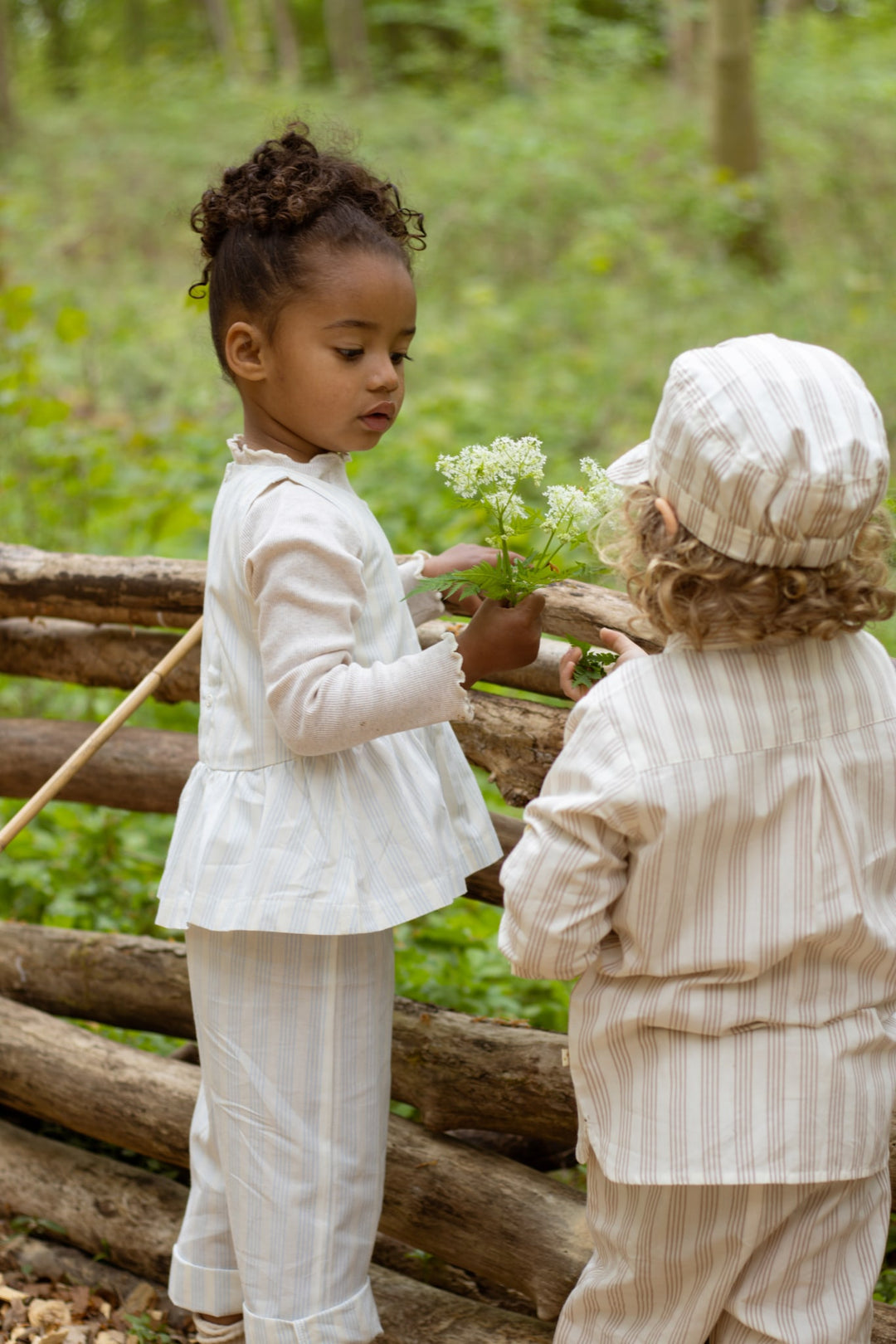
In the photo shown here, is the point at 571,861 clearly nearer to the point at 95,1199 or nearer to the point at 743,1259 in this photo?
the point at 743,1259

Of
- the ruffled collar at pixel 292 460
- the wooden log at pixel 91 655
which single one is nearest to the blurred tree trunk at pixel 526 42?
the wooden log at pixel 91 655

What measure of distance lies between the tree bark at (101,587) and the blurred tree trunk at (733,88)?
819 centimetres

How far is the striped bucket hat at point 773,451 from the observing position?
153cm

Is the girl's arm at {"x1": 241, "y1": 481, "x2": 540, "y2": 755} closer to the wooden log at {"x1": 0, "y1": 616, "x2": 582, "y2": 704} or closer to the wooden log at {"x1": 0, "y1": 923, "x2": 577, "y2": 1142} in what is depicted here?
the wooden log at {"x1": 0, "y1": 923, "x2": 577, "y2": 1142}

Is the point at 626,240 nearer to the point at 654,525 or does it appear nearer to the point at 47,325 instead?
the point at 47,325

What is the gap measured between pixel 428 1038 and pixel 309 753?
106 centimetres

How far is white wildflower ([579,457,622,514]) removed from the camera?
187 cm

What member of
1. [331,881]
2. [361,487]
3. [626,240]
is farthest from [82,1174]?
[626,240]

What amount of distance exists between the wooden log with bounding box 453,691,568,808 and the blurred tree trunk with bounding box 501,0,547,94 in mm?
14662

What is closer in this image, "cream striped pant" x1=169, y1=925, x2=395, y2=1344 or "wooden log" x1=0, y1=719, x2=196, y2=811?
"cream striped pant" x1=169, y1=925, x2=395, y2=1344

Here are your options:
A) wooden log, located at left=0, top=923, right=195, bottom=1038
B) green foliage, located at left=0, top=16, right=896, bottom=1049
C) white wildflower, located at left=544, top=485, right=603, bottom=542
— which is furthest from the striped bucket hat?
wooden log, located at left=0, top=923, right=195, bottom=1038

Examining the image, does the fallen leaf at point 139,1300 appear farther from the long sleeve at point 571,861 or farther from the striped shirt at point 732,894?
the long sleeve at point 571,861

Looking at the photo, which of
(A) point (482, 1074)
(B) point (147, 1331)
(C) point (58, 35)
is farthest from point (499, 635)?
(C) point (58, 35)

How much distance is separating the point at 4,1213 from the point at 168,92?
712 inches
